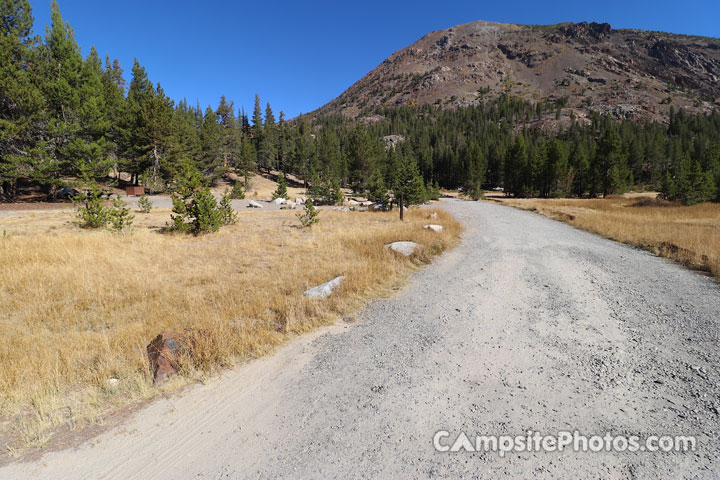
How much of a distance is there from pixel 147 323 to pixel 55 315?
6.84 ft

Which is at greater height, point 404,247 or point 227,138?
point 227,138

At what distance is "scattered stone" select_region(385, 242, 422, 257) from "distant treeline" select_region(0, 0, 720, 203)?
39.2 ft

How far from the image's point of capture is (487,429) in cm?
304

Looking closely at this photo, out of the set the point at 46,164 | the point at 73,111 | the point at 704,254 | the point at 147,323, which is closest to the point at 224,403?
the point at 147,323

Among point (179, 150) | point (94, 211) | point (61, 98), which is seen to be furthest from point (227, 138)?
point (94, 211)

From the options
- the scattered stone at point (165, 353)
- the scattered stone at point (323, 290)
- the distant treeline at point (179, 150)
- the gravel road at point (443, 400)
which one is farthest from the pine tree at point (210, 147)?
the gravel road at point (443, 400)

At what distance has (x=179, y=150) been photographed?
44.2 m

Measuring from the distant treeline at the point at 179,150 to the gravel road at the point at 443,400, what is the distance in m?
14.9

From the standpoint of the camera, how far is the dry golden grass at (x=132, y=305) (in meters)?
3.67

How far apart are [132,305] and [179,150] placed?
46.9 m

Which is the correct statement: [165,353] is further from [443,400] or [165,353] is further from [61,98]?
[61,98]

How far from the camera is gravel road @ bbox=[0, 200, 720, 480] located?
8.73 feet

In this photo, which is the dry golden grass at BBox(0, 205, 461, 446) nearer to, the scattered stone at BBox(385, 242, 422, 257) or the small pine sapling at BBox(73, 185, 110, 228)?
the scattered stone at BBox(385, 242, 422, 257)

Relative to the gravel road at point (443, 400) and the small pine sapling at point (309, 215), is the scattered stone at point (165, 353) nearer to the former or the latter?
the gravel road at point (443, 400)
